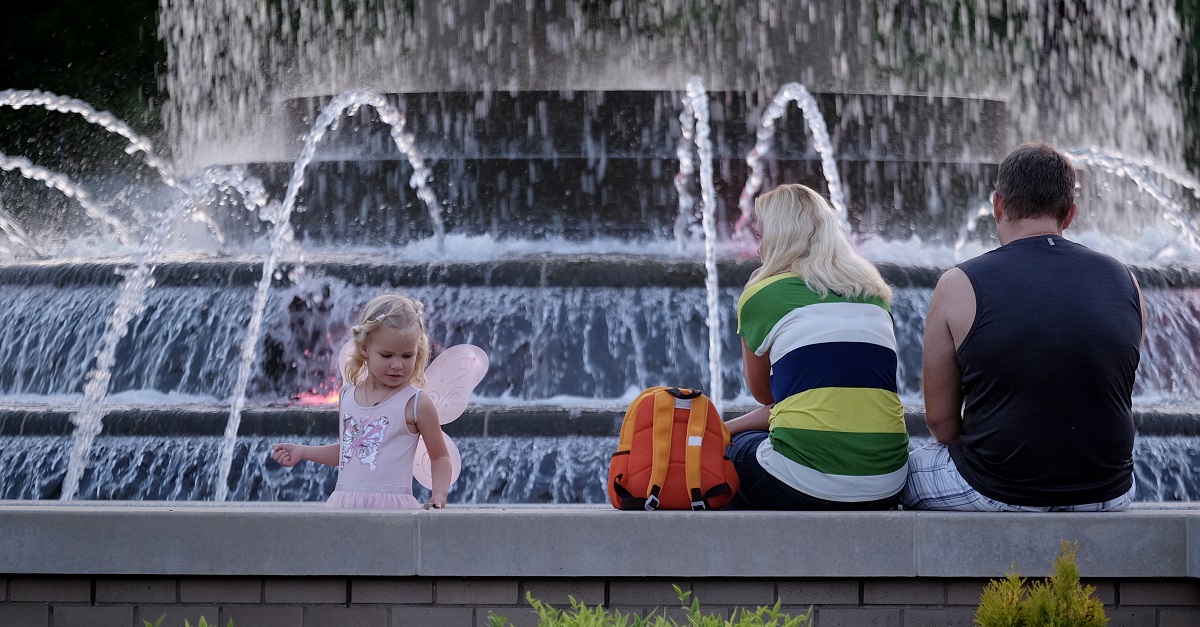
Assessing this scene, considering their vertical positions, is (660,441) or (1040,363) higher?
(1040,363)

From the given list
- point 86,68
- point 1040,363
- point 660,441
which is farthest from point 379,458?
point 86,68

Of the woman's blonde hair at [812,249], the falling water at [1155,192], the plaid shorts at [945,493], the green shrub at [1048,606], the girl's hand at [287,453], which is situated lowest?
the green shrub at [1048,606]

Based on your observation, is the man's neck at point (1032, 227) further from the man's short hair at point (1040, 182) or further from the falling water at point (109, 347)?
the falling water at point (109, 347)

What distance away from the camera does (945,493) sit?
3660 millimetres

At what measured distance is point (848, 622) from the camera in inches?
128

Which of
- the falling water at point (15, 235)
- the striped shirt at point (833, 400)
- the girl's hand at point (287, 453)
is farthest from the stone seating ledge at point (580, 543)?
the falling water at point (15, 235)

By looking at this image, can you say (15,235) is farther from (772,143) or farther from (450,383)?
(450,383)

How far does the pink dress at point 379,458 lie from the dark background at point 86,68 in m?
18.1

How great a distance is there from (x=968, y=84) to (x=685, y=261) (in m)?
15.2

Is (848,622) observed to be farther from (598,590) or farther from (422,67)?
(422,67)

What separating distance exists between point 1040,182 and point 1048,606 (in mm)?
1463

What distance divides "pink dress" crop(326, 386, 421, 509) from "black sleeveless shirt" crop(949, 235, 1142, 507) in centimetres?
158

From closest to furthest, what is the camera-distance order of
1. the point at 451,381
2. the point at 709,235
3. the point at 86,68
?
1. the point at 451,381
2. the point at 709,235
3. the point at 86,68

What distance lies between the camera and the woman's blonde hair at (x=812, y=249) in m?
3.70
